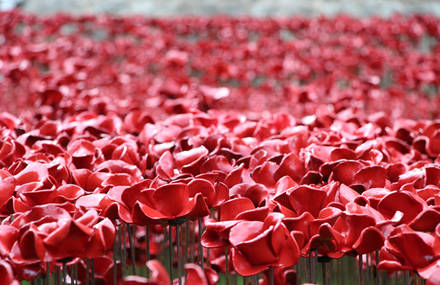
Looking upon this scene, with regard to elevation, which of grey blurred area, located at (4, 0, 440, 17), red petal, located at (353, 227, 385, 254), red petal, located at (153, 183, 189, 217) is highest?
grey blurred area, located at (4, 0, 440, 17)

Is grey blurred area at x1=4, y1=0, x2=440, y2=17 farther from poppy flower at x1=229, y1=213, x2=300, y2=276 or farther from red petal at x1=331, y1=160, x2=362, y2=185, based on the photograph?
poppy flower at x1=229, y1=213, x2=300, y2=276

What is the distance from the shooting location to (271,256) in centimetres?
124

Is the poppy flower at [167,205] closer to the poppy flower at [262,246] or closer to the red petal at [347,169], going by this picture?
the poppy flower at [262,246]

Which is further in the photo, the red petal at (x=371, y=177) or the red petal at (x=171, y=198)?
the red petal at (x=371, y=177)

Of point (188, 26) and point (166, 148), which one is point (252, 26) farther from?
point (166, 148)

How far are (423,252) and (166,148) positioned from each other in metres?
1.08

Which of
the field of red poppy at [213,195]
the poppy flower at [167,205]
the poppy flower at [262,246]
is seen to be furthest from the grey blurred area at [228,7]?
the poppy flower at [262,246]

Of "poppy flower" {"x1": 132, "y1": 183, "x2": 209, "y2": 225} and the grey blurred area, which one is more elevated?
the grey blurred area

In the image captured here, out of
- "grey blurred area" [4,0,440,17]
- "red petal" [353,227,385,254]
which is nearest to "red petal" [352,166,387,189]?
"red petal" [353,227,385,254]

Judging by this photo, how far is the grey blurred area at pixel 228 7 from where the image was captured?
11039mm

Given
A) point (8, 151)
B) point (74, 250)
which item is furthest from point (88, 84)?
point (74, 250)

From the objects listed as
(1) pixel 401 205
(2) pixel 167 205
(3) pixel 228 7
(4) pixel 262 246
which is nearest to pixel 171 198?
(2) pixel 167 205

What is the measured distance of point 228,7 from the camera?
440 inches

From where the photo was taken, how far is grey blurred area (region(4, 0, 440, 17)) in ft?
36.2
